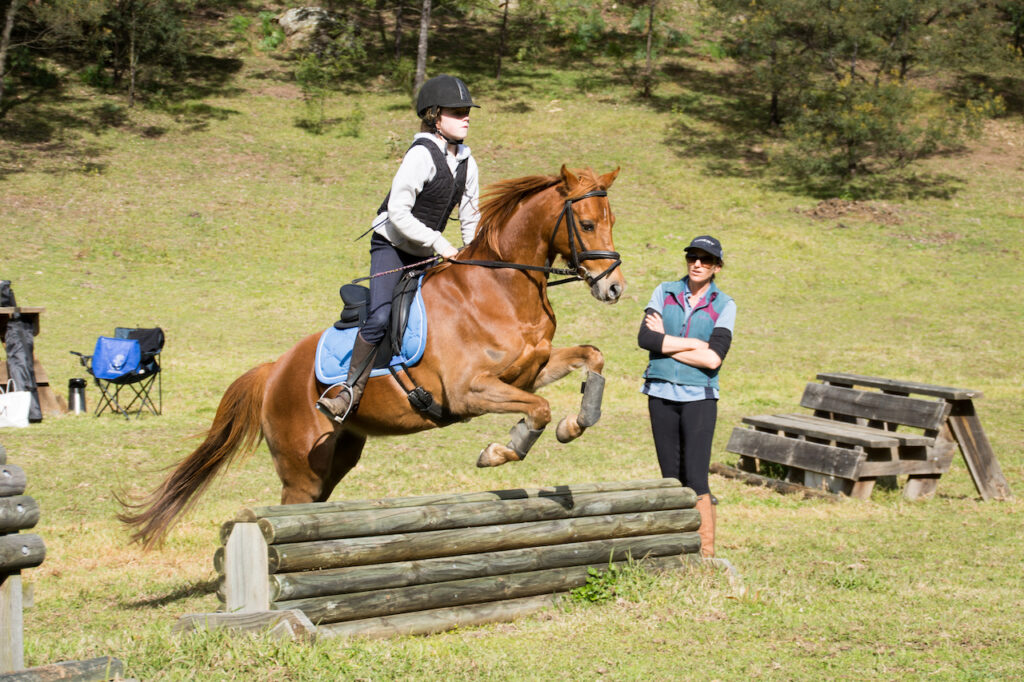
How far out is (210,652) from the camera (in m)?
4.35

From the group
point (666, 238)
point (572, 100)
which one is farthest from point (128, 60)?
point (666, 238)

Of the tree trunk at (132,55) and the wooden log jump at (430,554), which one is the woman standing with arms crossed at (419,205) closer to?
the wooden log jump at (430,554)

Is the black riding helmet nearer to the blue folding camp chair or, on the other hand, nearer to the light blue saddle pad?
the light blue saddle pad

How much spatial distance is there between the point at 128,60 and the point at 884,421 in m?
33.5

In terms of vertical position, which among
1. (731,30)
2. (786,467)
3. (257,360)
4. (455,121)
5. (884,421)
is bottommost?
(257,360)

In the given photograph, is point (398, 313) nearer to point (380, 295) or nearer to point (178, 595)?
point (380, 295)

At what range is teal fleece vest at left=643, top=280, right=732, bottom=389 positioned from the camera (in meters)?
6.16

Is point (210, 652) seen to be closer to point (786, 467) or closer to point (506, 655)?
point (506, 655)

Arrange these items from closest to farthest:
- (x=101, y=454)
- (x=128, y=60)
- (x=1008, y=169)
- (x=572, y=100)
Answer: (x=101, y=454), (x=1008, y=169), (x=128, y=60), (x=572, y=100)

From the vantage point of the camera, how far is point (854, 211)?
1161 inches

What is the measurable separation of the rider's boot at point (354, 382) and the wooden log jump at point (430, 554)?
0.83 m

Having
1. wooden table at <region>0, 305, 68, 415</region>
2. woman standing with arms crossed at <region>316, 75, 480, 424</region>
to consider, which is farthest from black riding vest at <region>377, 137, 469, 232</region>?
wooden table at <region>0, 305, 68, 415</region>

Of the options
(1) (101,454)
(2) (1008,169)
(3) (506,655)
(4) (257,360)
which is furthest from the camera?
(2) (1008,169)

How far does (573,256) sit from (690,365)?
1198 mm
